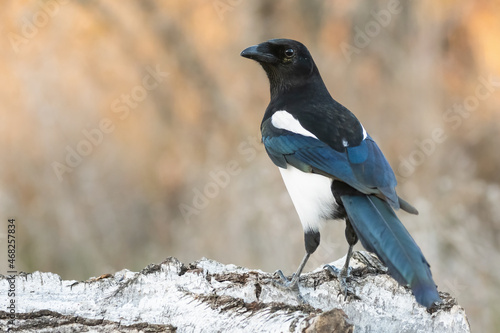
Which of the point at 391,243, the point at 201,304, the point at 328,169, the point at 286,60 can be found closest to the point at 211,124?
the point at 286,60

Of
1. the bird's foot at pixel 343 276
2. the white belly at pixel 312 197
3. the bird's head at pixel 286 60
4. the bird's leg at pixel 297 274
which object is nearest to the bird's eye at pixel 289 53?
the bird's head at pixel 286 60

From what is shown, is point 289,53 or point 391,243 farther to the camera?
point 289,53

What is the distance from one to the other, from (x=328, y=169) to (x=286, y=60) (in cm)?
75

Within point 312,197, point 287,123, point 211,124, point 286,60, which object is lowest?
point 312,197

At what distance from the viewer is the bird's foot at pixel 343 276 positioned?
2.48 m

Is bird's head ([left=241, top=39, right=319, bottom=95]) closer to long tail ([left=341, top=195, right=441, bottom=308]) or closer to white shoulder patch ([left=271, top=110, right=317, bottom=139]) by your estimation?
white shoulder patch ([left=271, top=110, right=317, bottom=139])

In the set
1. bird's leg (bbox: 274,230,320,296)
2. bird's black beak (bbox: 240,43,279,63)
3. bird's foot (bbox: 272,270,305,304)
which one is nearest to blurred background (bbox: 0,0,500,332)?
bird's leg (bbox: 274,230,320,296)

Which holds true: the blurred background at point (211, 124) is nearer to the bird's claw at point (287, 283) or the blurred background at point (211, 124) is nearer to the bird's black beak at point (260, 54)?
the bird's black beak at point (260, 54)

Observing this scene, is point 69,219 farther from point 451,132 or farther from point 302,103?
point 451,132

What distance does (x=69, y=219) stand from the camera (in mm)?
4387

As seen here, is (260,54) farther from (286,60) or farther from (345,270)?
(345,270)

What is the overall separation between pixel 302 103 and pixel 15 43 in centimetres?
254

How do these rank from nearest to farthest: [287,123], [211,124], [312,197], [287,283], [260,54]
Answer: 1. [287,283]
2. [312,197]
3. [287,123]
4. [260,54]
5. [211,124]

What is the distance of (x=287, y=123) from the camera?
2906 mm
